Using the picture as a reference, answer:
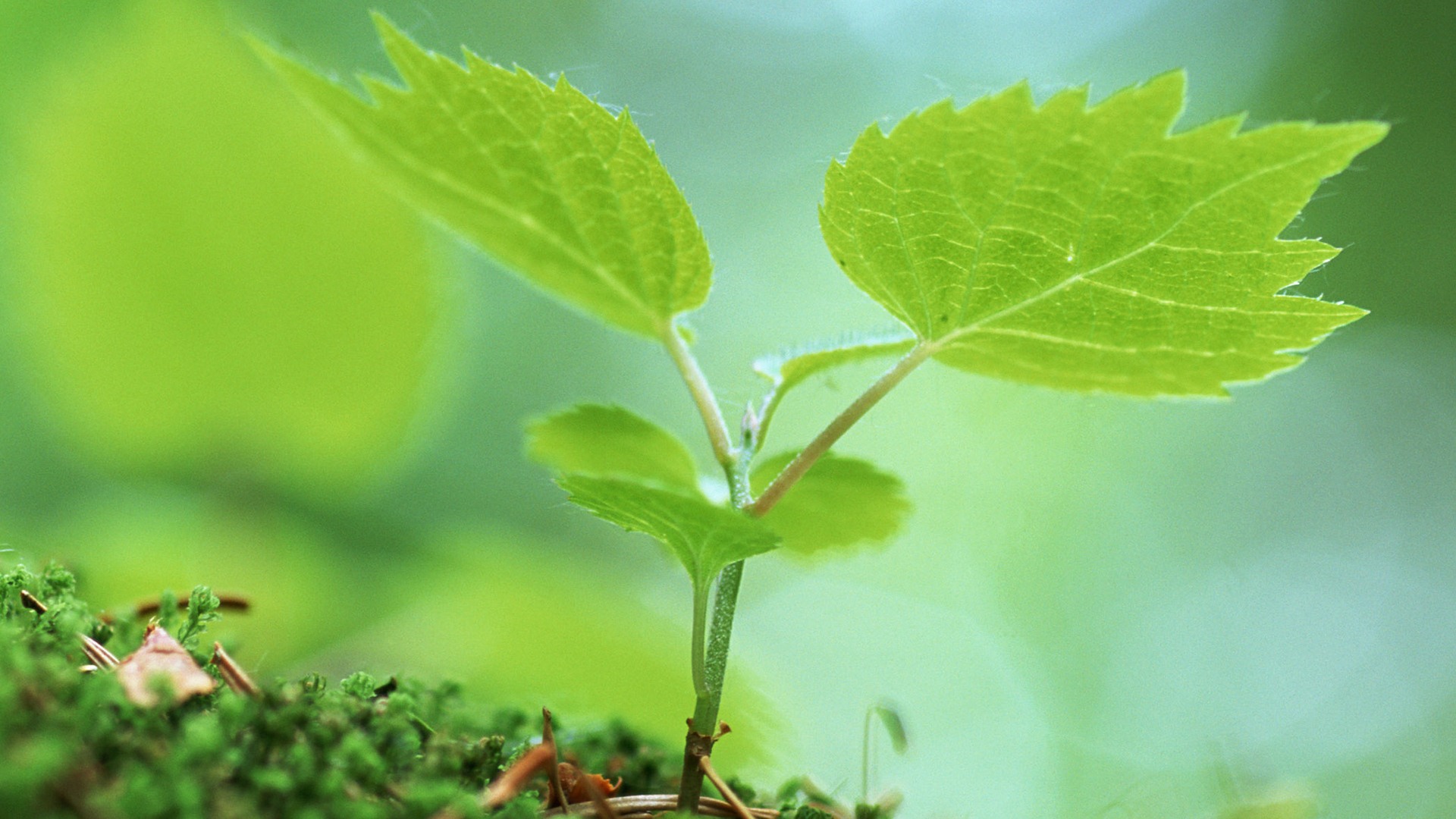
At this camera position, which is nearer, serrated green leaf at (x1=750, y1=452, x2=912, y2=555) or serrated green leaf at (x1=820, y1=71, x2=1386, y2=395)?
serrated green leaf at (x1=820, y1=71, x2=1386, y2=395)

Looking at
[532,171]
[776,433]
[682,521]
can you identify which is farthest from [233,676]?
[776,433]

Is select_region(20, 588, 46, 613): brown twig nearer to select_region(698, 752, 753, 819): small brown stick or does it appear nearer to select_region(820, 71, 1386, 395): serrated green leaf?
select_region(698, 752, 753, 819): small brown stick

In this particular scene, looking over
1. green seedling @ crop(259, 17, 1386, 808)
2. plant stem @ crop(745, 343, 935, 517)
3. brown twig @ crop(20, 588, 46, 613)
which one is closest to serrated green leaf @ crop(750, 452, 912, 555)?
green seedling @ crop(259, 17, 1386, 808)

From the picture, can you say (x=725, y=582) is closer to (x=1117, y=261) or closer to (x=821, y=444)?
(x=821, y=444)

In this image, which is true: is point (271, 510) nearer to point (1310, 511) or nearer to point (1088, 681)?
point (1088, 681)

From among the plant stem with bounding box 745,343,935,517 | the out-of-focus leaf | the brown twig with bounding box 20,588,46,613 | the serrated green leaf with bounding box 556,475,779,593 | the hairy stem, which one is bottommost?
the brown twig with bounding box 20,588,46,613

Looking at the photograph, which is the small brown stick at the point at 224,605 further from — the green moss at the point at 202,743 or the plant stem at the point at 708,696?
the plant stem at the point at 708,696

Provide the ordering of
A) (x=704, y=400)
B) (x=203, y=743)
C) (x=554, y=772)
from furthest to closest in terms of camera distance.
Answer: (x=704, y=400) < (x=554, y=772) < (x=203, y=743)

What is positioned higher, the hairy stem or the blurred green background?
the blurred green background
